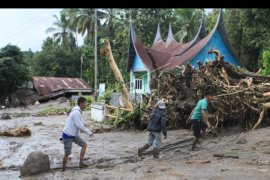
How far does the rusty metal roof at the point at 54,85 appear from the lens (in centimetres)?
4744

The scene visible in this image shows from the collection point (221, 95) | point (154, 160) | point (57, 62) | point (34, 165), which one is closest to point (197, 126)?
point (154, 160)

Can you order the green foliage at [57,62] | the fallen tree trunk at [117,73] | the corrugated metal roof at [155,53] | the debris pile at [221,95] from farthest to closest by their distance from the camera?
1. the green foliage at [57,62]
2. the corrugated metal roof at [155,53]
3. the fallen tree trunk at [117,73]
4. the debris pile at [221,95]

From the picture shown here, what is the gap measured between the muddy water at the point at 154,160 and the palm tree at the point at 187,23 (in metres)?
29.9

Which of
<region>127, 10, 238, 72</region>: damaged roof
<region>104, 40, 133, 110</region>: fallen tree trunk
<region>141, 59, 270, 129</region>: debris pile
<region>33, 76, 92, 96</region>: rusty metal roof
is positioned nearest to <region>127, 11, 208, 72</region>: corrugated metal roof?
<region>127, 10, 238, 72</region>: damaged roof

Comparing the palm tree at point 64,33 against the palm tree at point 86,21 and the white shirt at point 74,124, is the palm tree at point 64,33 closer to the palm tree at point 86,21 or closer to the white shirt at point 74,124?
the palm tree at point 86,21

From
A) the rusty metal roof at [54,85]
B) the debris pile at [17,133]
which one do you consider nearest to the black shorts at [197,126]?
the debris pile at [17,133]

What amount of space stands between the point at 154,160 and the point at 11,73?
121ft

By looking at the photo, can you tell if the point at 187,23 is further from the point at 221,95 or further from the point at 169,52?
the point at 221,95

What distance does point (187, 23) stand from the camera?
1768 inches

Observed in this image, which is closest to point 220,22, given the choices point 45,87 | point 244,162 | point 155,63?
point 155,63

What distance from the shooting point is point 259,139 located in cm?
1193

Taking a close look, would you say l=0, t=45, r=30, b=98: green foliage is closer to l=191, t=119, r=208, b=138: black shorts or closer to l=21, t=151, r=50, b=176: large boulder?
l=191, t=119, r=208, b=138: black shorts
